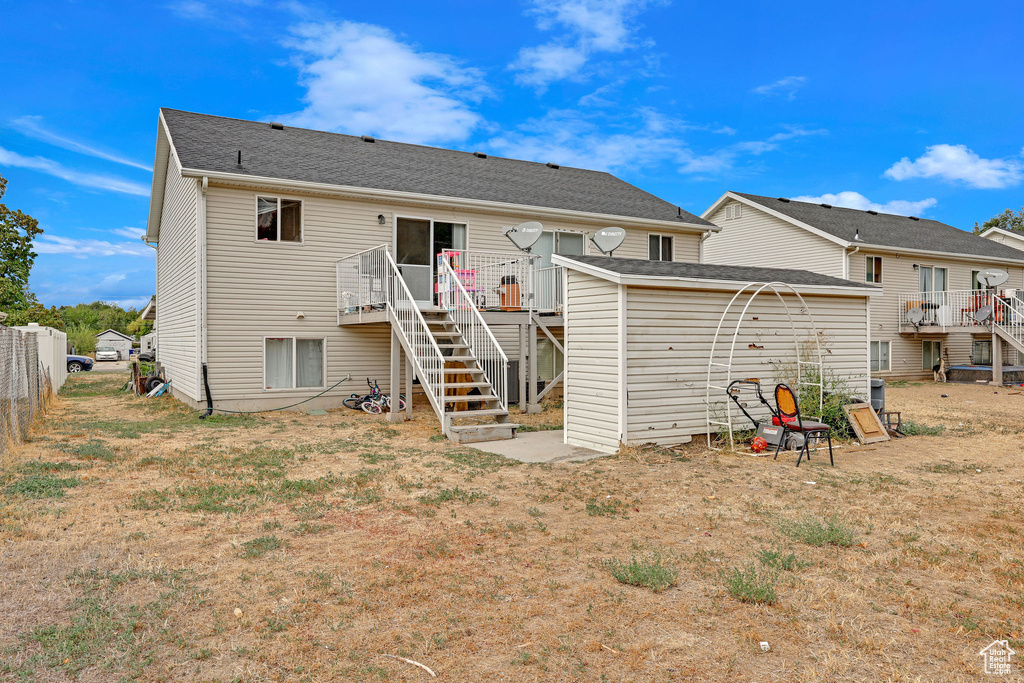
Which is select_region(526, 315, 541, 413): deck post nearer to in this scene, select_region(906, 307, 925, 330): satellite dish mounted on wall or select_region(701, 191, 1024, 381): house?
select_region(701, 191, 1024, 381): house

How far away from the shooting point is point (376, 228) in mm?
14711

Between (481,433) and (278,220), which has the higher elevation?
(278,220)

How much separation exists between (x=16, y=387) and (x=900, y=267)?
2578 cm

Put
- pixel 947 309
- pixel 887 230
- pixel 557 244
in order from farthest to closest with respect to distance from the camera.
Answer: pixel 887 230 < pixel 947 309 < pixel 557 244

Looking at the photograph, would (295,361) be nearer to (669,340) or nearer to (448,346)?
(448,346)

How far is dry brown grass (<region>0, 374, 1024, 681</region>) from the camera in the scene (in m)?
3.18

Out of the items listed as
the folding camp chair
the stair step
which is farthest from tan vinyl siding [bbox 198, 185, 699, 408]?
the folding camp chair

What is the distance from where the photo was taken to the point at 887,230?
79.6ft

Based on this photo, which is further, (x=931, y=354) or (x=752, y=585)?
(x=931, y=354)

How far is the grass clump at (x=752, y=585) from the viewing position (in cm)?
382

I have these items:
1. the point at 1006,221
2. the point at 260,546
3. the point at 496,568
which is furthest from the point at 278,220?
the point at 1006,221

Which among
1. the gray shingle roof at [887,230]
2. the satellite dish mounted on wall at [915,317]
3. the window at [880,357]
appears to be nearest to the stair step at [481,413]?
the gray shingle roof at [887,230]

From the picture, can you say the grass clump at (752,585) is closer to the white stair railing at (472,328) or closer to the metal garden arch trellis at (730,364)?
the metal garden arch trellis at (730,364)

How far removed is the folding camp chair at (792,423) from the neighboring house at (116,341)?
6434 cm
